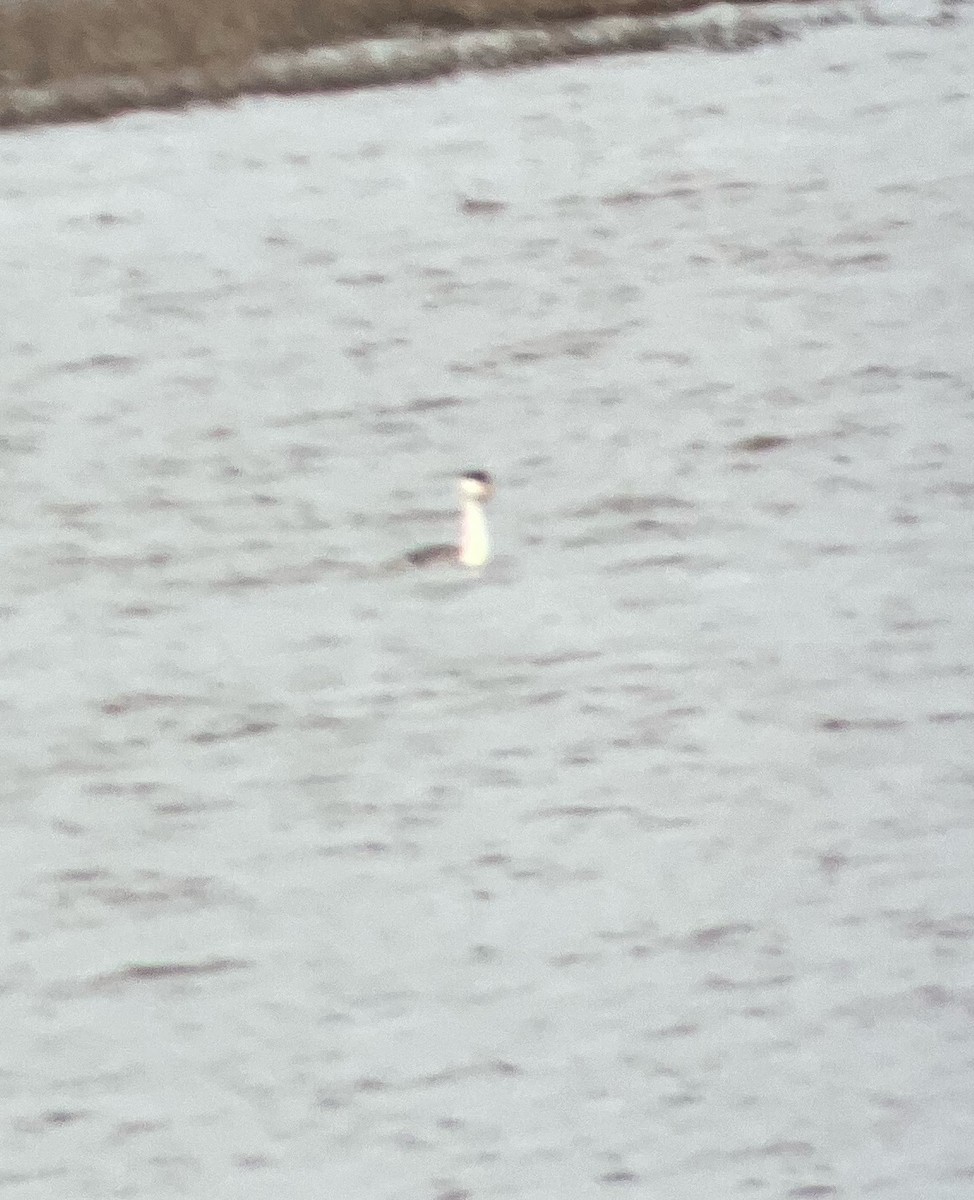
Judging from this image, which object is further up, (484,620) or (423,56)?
(423,56)

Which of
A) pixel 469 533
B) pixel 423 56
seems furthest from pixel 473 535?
pixel 423 56

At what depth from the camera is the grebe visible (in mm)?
261

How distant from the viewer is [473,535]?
0.26 m

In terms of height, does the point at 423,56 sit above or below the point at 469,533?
above

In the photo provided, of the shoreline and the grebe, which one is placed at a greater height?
the shoreline

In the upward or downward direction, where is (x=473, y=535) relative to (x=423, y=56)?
downward

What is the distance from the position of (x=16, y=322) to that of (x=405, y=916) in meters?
0.15

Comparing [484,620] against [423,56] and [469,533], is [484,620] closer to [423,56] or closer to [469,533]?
[469,533]

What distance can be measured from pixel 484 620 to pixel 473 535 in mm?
19

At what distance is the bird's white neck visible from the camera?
0.86ft

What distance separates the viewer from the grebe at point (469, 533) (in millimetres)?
261

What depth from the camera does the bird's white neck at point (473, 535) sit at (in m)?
0.26

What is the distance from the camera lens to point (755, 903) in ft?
0.91

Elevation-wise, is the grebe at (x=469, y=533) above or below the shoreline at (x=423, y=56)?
below
